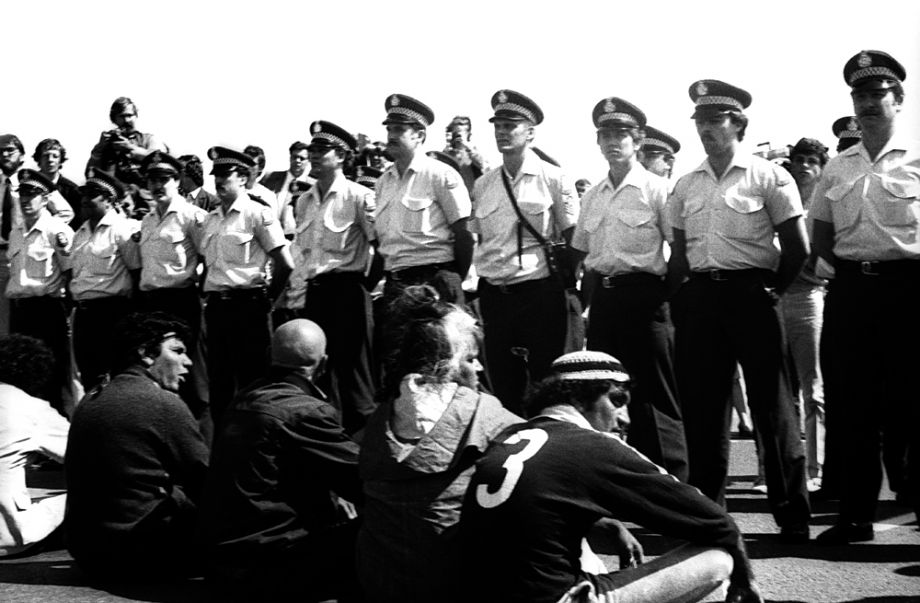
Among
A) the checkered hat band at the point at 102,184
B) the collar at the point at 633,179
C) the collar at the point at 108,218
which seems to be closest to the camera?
the collar at the point at 633,179

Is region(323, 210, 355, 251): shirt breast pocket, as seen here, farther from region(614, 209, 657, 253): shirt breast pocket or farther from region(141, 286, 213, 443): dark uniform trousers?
region(614, 209, 657, 253): shirt breast pocket

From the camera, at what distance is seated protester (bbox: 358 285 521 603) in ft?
15.1

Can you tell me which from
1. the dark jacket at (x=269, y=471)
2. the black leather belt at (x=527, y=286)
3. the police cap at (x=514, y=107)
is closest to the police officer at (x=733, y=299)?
the black leather belt at (x=527, y=286)

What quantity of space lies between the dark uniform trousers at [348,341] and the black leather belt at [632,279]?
2.14 meters

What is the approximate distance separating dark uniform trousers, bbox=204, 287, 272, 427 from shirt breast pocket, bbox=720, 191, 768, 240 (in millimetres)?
3989

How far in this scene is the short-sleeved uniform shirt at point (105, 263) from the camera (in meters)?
10.6

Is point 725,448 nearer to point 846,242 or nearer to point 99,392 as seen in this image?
point 846,242

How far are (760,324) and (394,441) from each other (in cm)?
267

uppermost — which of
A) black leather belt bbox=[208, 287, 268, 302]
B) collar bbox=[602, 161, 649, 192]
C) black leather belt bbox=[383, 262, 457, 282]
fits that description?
collar bbox=[602, 161, 649, 192]

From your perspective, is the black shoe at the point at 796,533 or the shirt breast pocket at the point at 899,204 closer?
the shirt breast pocket at the point at 899,204

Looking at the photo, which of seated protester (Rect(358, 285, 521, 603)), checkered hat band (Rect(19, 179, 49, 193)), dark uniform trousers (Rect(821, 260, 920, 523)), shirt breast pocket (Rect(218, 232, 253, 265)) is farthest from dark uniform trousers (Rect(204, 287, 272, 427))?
seated protester (Rect(358, 285, 521, 603))

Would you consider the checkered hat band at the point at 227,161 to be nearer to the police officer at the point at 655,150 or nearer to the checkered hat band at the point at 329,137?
the checkered hat band at the point at 329,137

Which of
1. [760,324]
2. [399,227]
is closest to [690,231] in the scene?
[760,324]

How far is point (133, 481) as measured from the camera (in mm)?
5930
